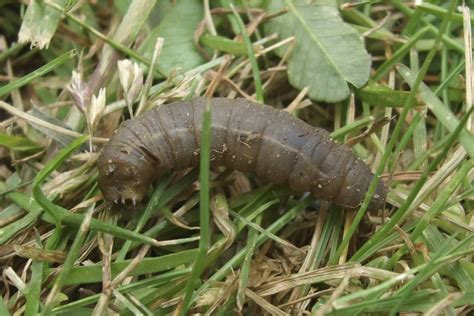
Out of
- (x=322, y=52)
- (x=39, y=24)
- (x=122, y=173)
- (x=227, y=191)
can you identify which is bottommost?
(x=227, y=191)

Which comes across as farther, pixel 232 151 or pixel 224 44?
pixel 224 44

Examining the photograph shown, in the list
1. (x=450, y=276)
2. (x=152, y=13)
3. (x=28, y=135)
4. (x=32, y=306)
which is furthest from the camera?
(x=152, y=13)

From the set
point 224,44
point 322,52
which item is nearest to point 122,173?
point 224,44

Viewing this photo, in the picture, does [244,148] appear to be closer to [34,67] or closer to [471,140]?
[471,140]

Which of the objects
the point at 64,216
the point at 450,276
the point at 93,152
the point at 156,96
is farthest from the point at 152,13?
the point at 450,276

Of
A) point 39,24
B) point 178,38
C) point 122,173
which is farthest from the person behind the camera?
point 178,38

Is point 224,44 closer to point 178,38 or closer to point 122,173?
point 178,38

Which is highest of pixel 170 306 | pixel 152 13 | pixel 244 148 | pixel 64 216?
pixel 152 13
